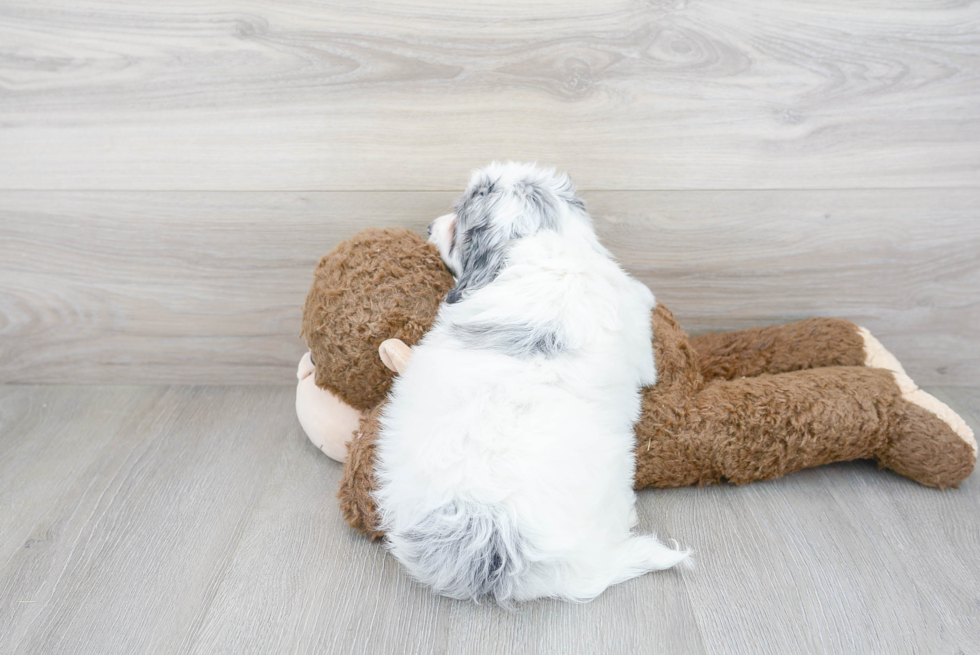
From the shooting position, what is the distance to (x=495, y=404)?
0.84 meters

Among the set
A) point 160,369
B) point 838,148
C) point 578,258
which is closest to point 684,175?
point 838,148

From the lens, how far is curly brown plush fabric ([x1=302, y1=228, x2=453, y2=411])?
1.02 m

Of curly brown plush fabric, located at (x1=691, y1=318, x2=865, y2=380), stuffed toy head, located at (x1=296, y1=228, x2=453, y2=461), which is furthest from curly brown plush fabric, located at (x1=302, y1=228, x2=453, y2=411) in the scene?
curly brown plush fabric, located at (x1=691, y1=318, x2=865, y2=380)

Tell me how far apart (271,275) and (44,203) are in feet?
1.46

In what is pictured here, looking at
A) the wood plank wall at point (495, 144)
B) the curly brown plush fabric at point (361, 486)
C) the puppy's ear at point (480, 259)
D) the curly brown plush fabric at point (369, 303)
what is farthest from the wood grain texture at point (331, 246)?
the curly brown plush fabric at point (361, 486)

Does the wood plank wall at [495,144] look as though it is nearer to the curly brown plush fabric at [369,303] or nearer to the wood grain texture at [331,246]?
the wood grain texture at [331,246]

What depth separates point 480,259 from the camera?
95 cm

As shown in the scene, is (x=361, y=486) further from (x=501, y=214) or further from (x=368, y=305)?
(x=501, y=214)

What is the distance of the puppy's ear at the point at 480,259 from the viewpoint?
0.93 m

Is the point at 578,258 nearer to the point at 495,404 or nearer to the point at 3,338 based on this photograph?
the point at 495,404

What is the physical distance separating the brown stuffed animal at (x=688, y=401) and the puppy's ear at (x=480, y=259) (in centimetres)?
10

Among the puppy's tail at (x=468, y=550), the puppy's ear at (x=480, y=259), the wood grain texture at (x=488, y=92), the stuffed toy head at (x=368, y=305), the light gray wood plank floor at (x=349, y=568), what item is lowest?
the light gray wood plank floor at (x=349, y=568)

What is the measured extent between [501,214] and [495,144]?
0.31 m

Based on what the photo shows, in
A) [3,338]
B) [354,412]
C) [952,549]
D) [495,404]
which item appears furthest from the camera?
[3,338]
